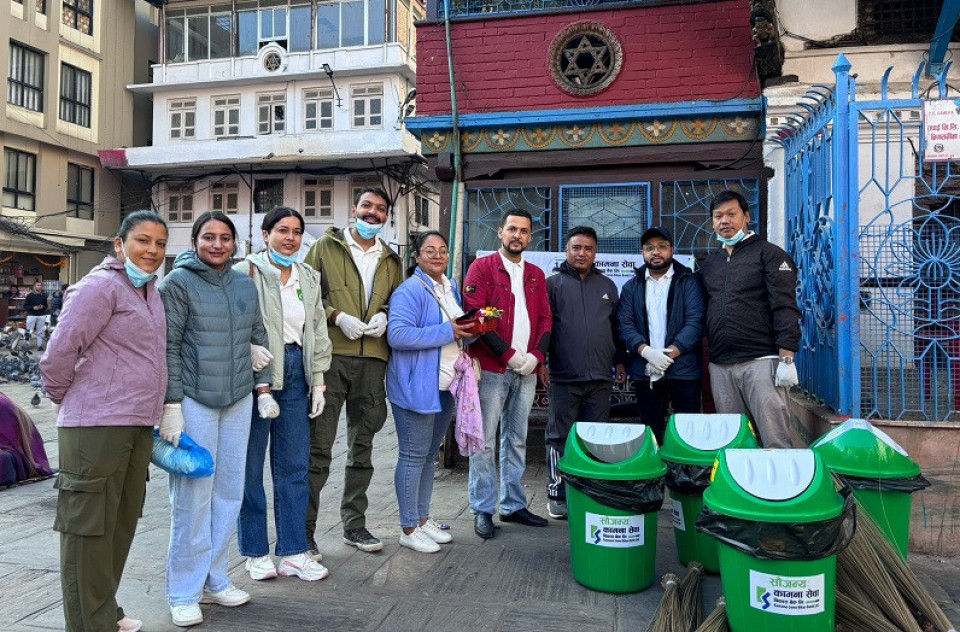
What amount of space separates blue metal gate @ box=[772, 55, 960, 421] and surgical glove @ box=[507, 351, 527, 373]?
76.5 inches

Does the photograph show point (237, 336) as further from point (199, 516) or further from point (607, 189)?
point (607, 189)

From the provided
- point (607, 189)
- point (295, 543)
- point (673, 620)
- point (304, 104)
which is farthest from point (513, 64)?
point (304, 104)

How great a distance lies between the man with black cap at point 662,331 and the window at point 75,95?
1003 inches

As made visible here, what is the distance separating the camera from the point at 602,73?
21.1 ft

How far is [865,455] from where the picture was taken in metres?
3.49

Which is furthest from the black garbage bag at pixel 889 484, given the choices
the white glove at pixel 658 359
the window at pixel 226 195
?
the window at pixel 226 195

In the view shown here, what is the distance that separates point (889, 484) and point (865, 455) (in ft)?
0.55

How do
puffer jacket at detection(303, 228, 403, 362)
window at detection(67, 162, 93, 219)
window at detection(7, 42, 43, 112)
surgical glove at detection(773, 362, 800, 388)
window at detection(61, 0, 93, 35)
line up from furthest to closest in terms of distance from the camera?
window at detection(67, 162, 93, 219) < window at detection(61, 0, 93, 35) < window at detection(7, 42, 43, 112) < surgical glove at detection(773, 362, 800, 388) < puffer jacket at detection(303, 228, 403, 362)

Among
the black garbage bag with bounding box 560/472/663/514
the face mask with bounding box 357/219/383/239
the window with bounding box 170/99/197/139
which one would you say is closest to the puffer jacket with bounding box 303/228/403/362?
the face mask with bounding box 357/219/383/239

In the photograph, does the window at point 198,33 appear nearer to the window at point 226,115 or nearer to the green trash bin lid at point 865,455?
the window at point 226,115

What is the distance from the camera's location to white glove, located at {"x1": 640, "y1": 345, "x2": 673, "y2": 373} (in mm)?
4625

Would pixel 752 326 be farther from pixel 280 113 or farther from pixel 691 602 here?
pixel 280 113

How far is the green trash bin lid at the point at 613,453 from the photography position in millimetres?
3494

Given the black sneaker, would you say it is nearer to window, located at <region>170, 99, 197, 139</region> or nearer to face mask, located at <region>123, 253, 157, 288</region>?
face mask, located at <region>123, 253, 157, 288</region>
